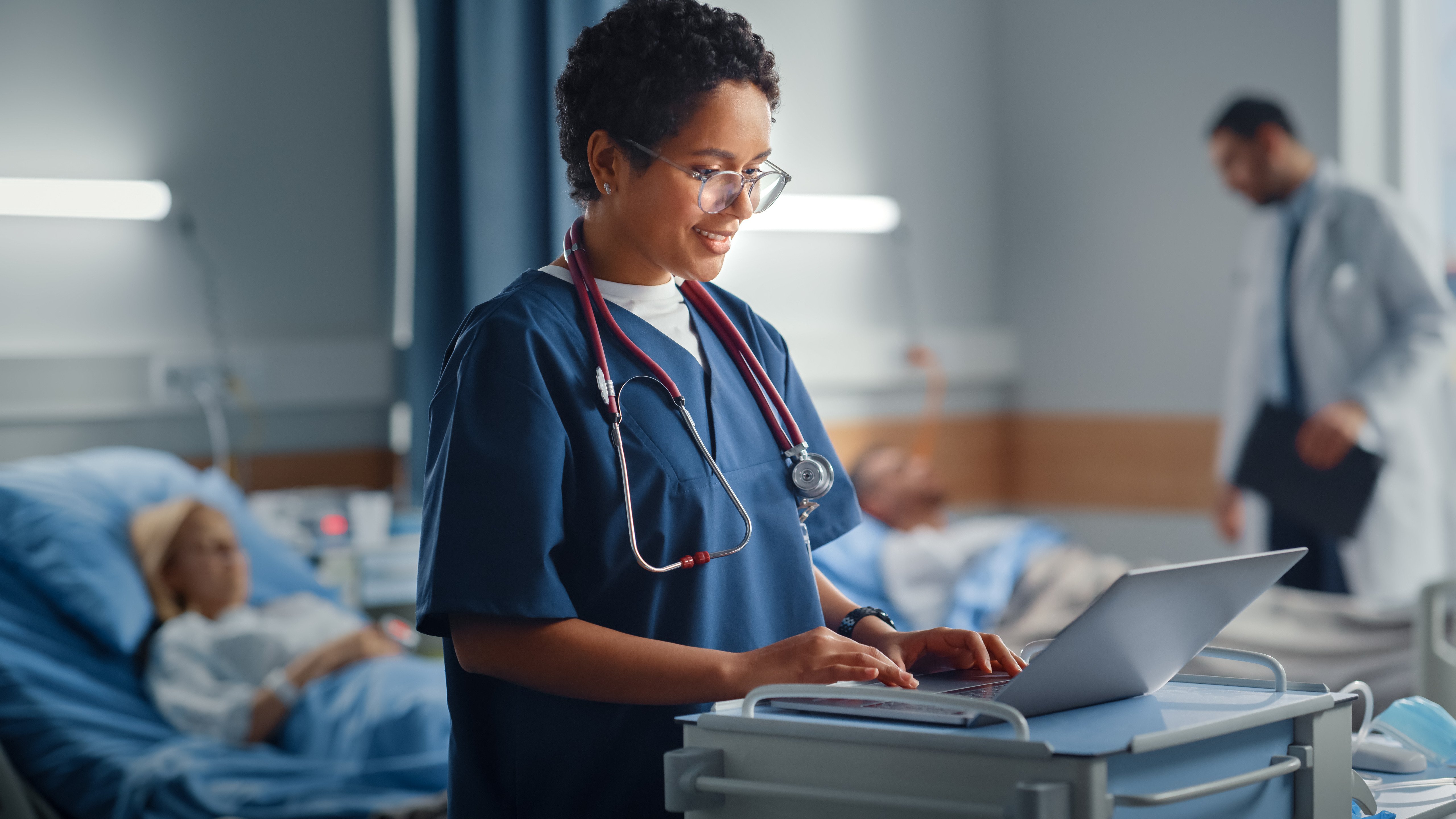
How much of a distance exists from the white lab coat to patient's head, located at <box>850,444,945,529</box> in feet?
2.72

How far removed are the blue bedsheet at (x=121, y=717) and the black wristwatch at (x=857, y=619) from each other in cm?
123

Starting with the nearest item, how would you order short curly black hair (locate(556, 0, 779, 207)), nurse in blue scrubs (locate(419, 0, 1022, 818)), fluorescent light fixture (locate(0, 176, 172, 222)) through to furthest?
nurse in blue scrubs (locate(419, 0, 1022, 818)) < short curly black hair (locate(556, 0, 779, 207)) < fluorescent light fixture (locate(0, 176, 172, 222))

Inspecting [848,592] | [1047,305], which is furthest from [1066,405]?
[848,592]

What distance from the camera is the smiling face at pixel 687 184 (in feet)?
3.61

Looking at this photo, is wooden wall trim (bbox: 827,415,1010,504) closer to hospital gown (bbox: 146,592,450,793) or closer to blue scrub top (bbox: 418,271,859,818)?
hospital gown (bbox: 146,592,450,793)

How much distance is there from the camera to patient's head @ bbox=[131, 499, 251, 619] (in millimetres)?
2424

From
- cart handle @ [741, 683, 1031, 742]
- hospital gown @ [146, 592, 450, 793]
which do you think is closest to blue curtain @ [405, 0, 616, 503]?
hospital gown @ [146, 592, 450, 793]

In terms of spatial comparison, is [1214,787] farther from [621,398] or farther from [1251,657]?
[621,398]

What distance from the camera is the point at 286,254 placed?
10.5 ft

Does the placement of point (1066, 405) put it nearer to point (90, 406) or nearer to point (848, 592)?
point (848, 592)

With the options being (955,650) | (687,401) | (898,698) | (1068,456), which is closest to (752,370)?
(687,401)

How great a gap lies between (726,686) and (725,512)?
18 centimetres

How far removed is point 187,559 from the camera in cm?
246

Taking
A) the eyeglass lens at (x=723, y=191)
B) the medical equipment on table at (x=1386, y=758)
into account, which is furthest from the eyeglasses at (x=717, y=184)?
the medical equipment on table at (x=1386, y=758)
